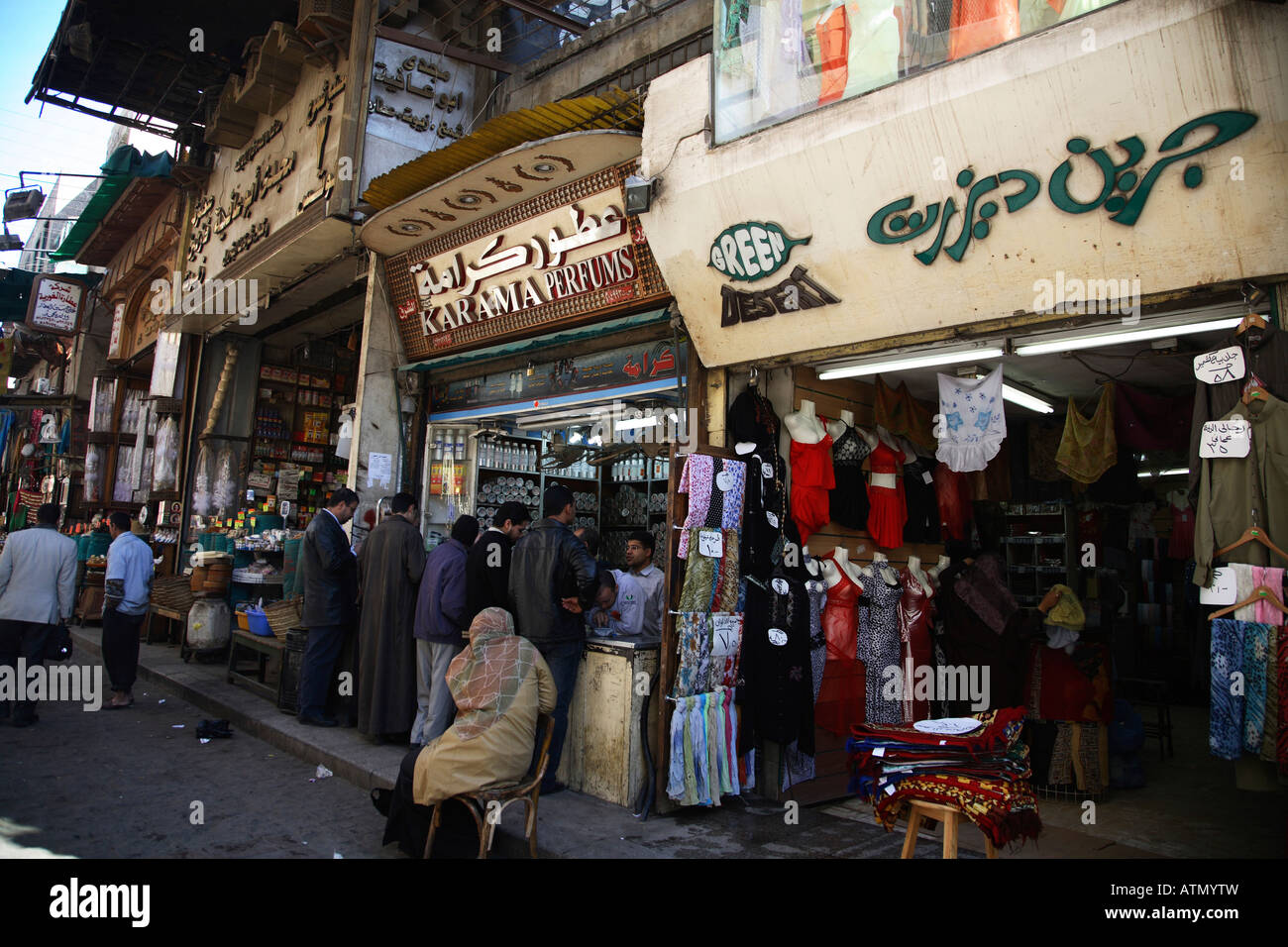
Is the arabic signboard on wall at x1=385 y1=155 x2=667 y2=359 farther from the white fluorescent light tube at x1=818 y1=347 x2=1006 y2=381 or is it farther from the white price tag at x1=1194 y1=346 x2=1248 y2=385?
the white price tag at x1=1194 y1=346 x2=1248 y2=385

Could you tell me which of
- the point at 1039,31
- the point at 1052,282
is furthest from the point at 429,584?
the point at 1039,31

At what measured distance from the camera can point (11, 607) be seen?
664 centimetres

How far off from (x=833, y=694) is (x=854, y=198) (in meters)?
3.32

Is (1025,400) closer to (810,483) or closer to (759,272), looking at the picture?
(810,483)

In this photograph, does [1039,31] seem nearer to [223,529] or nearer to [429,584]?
[429,584]

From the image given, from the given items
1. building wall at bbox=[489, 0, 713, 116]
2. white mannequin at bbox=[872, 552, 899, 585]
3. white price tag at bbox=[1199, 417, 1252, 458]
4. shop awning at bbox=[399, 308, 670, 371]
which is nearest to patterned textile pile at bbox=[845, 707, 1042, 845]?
white price tag at bbox=[1199, 417, 1252, 458]

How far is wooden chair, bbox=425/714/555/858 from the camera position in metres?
3.76

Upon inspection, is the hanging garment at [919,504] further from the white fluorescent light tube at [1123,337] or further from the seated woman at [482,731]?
the seated woman at [482,731]

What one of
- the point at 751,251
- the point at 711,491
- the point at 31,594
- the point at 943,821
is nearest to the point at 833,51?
the point at 751,251

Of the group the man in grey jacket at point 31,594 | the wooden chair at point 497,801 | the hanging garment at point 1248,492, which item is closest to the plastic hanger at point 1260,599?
the hanging garment at point 1248,492

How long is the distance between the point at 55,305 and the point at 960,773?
20.3m

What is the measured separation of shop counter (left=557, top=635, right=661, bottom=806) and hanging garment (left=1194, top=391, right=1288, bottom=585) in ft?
9.96

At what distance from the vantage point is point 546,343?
23.2 feet

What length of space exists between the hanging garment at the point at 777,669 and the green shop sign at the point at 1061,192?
230cm
